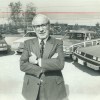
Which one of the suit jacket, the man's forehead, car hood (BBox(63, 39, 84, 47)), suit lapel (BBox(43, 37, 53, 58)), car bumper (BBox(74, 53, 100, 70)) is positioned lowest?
car bumper (BBox(74, 53, 100, 70))

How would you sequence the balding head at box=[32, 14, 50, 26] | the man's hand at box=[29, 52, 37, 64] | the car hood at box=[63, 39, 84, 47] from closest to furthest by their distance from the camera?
the balding head at box=[32, 14, 50, 26], the man's hand at box=[29, 52, 37, 64], the car hood at box=[63, 39, 84, 47]

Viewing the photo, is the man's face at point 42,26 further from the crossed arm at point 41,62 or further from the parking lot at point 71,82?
the parking lot at point 71,82

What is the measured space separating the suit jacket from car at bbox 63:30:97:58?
5.73 metres

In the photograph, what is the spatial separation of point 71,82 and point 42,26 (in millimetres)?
3442

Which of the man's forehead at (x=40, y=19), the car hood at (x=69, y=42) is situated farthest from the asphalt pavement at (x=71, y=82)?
the man's forehead at (x=40, y=19)

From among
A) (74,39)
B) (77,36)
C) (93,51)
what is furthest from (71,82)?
(77,36)

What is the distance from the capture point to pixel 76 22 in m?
20.7

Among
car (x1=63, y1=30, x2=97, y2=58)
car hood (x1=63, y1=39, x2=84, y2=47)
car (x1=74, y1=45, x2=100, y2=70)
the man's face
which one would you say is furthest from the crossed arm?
car hood (x1=63, y1=39, x2=84, y2=47)

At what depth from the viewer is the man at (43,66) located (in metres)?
2.05

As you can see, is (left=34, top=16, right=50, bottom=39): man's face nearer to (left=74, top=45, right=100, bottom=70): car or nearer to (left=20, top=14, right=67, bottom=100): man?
(left=20, top=14, right=67, bottom=100): man

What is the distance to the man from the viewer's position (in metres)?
2.05

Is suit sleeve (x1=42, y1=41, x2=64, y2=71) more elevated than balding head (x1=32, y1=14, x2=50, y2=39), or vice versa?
balding head (x1=32, y1=14, x2=50, y2=39)

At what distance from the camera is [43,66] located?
2.05 metres

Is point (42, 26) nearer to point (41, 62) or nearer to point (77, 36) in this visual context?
point (41, 62)
